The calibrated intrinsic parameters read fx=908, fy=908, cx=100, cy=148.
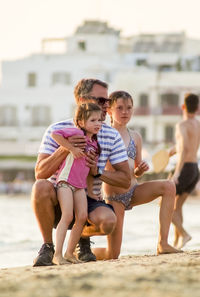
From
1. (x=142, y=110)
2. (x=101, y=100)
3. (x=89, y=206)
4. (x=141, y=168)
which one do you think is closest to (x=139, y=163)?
(x=141, y=168)

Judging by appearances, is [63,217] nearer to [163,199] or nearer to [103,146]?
[103,146]

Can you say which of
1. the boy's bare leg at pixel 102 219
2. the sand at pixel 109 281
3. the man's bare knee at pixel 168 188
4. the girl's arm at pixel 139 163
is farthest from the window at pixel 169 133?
the sand at pixel 109 281

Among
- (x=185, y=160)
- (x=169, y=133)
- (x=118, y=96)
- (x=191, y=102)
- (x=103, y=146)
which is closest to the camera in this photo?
(x=103, y=146)

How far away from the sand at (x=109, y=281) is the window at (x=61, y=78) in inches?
2229

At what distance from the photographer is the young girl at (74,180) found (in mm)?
A: 6473

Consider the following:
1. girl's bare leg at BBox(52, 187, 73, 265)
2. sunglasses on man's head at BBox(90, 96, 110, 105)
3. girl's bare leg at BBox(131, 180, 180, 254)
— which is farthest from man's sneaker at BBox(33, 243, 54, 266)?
sunglasses on man's head at BBox(90, 96, 110, 105)

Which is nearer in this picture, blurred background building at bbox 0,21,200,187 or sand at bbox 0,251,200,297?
sand at bbox 0,251,200,297

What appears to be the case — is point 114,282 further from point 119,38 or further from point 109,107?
point 119,38

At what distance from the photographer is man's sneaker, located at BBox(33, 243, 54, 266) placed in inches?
255

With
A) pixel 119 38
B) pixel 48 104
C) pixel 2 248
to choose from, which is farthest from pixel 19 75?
pixel 2 248

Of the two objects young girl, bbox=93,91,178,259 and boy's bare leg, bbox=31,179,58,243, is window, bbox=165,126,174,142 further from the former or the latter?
boy's bare leg, bbox=31,179,58,243

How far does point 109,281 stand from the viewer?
4.71 meters

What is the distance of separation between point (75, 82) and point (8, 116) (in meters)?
5.16

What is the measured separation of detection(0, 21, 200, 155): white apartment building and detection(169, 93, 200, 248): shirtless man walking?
48.1 metres
